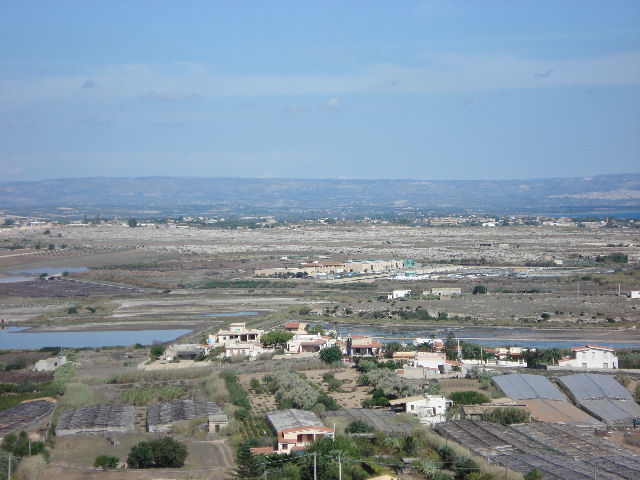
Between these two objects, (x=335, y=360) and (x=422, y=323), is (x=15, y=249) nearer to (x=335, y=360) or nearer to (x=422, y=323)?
(x=422, y=323)

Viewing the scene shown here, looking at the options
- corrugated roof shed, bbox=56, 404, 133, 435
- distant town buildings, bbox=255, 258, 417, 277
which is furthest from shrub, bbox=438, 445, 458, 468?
distant town buildings, bbox=255, 258, 417, 277

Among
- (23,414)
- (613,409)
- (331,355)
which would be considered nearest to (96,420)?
(23,414)

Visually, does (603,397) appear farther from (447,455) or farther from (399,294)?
(399,294)

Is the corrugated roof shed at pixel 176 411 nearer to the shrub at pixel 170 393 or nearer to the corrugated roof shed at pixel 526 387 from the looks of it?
the shrub at pixel 170 393

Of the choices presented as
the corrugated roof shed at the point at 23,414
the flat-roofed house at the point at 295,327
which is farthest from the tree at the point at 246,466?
the flat-roofed house at the point at 295,327

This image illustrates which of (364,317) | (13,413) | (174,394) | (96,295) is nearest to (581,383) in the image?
(174,394)

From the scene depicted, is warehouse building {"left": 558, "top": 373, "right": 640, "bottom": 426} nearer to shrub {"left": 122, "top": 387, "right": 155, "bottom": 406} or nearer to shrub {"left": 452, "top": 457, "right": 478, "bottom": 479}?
shrub {"left": 452, "top": 457, "right": 478, "bottom": 479}
